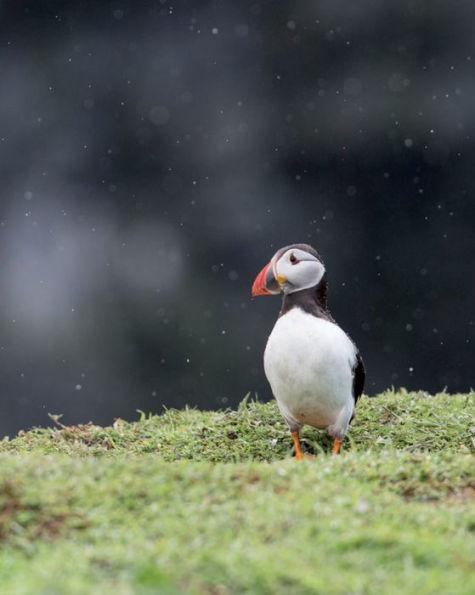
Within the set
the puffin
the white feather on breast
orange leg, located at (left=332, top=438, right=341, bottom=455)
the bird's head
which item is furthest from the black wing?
the bird's head

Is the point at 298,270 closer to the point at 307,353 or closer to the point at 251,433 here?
the point at 307,353

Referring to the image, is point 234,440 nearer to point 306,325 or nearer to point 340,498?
point 306,325

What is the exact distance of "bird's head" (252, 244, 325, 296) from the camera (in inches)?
258

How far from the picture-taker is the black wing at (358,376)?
6.67m

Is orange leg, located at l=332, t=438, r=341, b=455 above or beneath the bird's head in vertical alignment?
beneath

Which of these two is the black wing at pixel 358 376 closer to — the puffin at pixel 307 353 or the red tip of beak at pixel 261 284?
the puffin at pixel 307 353

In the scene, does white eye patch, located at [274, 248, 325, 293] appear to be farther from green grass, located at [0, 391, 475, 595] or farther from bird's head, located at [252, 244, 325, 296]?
green grass, located at [0, 391, 475, 595]

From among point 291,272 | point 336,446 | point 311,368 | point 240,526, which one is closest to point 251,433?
point 336,446

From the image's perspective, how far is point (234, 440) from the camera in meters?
7.23

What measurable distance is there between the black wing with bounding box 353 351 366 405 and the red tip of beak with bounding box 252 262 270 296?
89 centimetres

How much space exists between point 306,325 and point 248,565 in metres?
3.33

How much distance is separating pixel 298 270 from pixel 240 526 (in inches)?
125

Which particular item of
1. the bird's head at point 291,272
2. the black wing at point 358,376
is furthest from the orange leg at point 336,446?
the bird's head at point 291,272

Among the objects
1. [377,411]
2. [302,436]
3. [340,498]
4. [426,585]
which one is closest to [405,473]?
[340,498]
